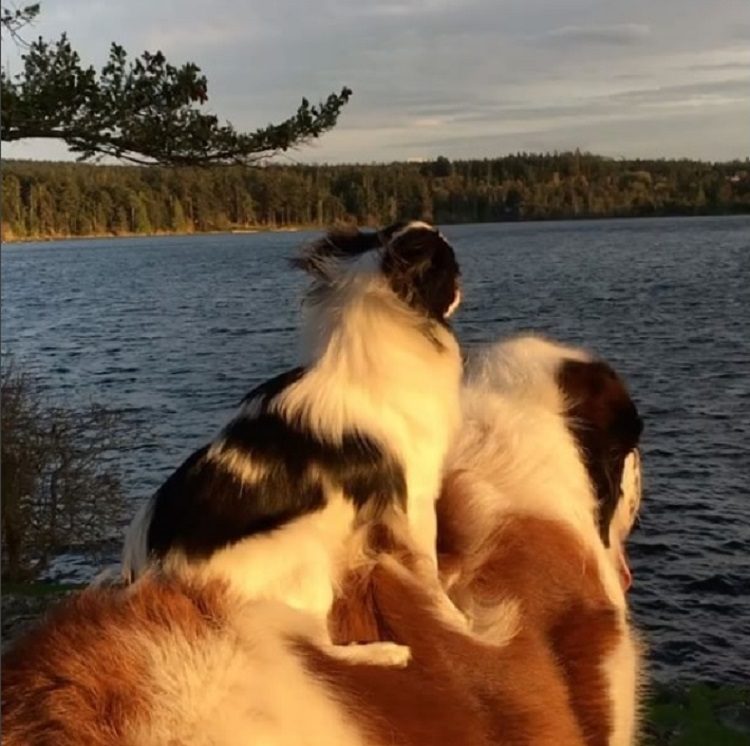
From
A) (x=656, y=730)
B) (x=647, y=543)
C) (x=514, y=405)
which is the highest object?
(x=514, y=405)

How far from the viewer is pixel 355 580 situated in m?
2.49

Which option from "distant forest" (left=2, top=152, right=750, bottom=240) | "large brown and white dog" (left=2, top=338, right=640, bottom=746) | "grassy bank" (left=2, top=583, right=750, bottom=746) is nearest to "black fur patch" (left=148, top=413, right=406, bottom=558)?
"large brown and white dog" (left=2, top=338, right=640, bottom=746)

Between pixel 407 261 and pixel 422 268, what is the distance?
0.20ft

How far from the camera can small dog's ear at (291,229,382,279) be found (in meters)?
3.49

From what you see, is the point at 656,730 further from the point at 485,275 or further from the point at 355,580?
the point at 485,275

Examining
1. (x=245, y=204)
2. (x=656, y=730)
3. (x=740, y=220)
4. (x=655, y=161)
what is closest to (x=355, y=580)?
(x=656, y=730)

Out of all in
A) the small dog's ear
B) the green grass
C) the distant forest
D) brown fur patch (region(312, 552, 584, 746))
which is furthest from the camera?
the distant forest

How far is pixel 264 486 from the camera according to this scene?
113 inches

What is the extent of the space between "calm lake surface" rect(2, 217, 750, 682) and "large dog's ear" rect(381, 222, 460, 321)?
41 cm

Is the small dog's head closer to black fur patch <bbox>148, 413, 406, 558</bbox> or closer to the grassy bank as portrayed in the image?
black fur patch <bbox>148, 413, 406, 558</bbox>

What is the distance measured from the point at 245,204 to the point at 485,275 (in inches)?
612

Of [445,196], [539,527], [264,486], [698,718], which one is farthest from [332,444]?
[445,196]

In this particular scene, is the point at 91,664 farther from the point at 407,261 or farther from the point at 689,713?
the point at 689,713

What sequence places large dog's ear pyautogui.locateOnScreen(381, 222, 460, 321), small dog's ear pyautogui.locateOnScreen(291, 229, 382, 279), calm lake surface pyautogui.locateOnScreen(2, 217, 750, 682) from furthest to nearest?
calm lake surface pyautogui.locateOnScreen(2, 217, 750, 682)
small dog's ear pyautogui.locateOnScreen(291, 229, 382, 279)
large dog's ear pyautogui.locateOnScreen(381, 222, 460, 321)
